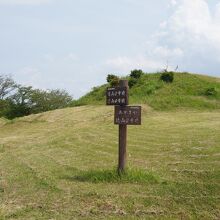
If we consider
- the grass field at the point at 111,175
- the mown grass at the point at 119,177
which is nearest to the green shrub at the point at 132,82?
the grass field at the point at 111,175

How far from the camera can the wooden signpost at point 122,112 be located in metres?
12.0

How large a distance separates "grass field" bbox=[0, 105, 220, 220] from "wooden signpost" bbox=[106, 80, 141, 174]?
489 mm

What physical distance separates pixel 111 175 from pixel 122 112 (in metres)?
1.66

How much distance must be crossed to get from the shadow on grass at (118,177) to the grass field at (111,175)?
2cm

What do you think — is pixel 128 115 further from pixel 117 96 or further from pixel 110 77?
pixel 110 77

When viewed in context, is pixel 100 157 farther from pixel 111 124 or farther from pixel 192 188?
pixel 111 124

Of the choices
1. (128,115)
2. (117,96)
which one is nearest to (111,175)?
(128,115)

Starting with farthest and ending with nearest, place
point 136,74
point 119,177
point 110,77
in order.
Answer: point 136,74 → point 110,77 → point 119,177

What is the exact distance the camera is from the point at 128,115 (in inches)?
475

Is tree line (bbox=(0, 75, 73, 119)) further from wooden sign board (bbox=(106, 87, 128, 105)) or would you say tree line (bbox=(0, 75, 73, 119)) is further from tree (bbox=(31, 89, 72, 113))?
wooden sign board (bbox=(106, 87, 128, 105))

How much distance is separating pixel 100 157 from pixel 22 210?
6.42 metres

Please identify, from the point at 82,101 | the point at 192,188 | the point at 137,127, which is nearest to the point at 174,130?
the point at 137,127

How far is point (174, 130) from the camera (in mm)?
21297

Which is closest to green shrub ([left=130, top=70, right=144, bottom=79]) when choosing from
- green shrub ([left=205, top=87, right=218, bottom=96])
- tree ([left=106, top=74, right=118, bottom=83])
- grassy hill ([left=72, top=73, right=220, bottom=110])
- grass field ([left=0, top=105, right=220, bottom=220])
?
grassy hill ([left=72, top=73, right=220, bottom=110])
